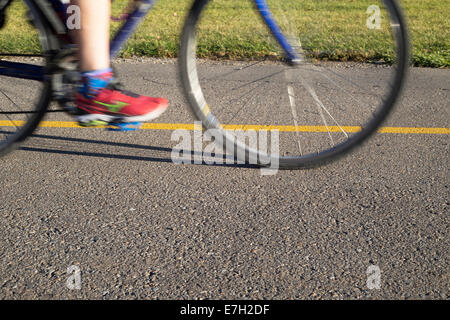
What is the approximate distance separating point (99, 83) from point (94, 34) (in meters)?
0.23

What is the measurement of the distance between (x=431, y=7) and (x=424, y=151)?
17.2 feet

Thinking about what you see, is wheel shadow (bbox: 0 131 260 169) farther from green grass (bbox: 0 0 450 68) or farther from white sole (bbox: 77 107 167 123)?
green grass (bbox: 0 0 450 68)

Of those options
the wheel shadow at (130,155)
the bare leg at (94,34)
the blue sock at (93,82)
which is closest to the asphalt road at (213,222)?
the wheel shadow at (130,155)

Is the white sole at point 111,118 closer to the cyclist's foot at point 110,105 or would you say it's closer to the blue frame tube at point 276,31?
the cyclist's foot at point 110,105

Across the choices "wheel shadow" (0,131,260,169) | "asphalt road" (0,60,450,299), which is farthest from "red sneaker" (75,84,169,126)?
"wheel shadow" (0,131,260,169)

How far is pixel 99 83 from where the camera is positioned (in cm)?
248

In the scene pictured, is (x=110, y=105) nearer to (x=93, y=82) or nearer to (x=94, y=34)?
(x=93, y=82)

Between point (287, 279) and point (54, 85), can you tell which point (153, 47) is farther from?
point (287, 279)

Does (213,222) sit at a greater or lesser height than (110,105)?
lesser

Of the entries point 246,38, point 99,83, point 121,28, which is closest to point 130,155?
point 99,83

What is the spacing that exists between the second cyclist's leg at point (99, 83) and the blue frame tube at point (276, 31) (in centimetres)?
66

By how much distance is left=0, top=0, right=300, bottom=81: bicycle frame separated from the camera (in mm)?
2461

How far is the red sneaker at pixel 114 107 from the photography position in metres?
2.50
